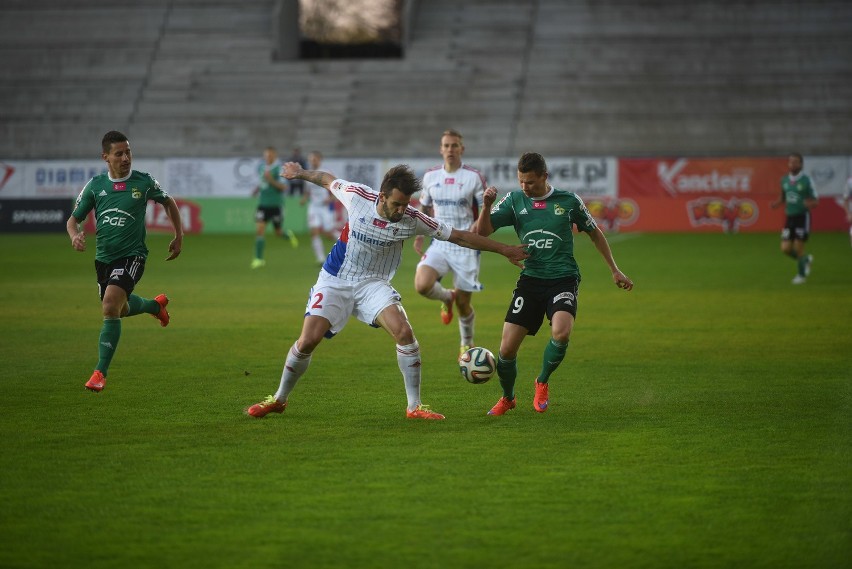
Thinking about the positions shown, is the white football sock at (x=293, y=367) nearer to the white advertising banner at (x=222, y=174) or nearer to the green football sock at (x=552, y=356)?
the green football sock at (x=552, y=356)

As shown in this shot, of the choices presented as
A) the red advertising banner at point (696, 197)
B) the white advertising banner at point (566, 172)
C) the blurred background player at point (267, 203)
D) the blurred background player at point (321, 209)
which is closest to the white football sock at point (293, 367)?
the blurred background player at point (267, 203)

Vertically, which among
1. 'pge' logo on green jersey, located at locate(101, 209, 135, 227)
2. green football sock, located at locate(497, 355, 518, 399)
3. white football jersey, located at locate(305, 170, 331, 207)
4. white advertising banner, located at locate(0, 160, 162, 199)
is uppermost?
white advertising banner, located at locate(0, 160, 162, 199)

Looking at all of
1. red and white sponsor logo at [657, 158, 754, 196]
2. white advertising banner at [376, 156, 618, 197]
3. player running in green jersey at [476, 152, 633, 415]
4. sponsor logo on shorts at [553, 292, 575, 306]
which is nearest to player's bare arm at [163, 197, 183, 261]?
player running in green jersey at [476, 152, 633, 415]

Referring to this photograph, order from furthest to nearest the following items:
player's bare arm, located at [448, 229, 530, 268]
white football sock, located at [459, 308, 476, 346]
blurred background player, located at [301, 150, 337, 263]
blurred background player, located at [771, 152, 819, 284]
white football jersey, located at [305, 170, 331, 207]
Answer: white football jersey, located at [305, 170, 331, 207] → blurred background player, located at [301, 150, 337, 263] → blurred background player, located at [771, 152, 819, 284] → white football sock, located at [459, 308, 476, 346] → player's bare arm, located at [448, 229, 530, 268]

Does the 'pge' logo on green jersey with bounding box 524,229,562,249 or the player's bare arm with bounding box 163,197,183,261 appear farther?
the player's bare arm with bounding box 163,197,183,261

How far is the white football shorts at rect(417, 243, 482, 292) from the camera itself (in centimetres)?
1223

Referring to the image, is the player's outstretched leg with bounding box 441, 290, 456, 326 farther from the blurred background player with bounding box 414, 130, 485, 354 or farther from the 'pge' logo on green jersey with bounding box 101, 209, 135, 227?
the 'pge' logo on green jersey with bounding box 101, 209, 135, 227

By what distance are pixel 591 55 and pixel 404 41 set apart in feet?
22.2

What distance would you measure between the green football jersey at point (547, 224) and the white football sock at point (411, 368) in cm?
115

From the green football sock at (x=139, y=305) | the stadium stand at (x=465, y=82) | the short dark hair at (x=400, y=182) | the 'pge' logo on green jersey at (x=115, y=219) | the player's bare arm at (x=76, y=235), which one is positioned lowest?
the green football sock at (x=139, y=305)

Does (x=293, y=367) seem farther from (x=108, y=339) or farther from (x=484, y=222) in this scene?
(x=108, y=339)

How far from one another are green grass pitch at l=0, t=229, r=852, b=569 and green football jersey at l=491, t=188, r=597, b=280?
111 centimetres

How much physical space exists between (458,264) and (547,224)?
11.7ft

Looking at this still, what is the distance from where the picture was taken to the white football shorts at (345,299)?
329 inches
